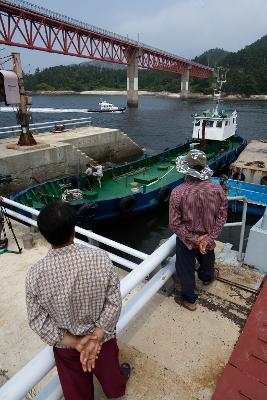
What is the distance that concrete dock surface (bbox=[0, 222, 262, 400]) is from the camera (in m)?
2.50

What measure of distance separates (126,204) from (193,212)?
8831 mm

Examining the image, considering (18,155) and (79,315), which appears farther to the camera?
(18,155)

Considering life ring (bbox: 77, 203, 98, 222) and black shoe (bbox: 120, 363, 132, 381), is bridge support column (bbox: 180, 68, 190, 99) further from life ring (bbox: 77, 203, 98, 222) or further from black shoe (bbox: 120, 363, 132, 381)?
black shoe (bbox: 120, 363, 132, 381)

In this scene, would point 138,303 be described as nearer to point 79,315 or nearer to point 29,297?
point 79,315

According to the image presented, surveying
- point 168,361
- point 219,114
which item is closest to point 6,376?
point 168,361

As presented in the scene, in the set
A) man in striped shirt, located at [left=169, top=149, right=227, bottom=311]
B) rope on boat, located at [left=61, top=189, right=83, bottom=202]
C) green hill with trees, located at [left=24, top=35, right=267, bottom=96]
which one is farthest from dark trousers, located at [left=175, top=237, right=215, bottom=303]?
green hill with trees, located at [left=24, top=35, right=267, bottom=96]

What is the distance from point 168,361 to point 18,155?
13.6 meters

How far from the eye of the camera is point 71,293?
1758 mm

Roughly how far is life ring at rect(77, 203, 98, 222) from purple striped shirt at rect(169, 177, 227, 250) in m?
7.86

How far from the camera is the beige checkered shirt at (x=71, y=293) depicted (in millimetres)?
1745

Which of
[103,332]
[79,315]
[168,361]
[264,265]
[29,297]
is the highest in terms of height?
[29,297]

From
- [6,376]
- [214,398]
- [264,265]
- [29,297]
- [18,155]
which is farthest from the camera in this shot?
[18,155]

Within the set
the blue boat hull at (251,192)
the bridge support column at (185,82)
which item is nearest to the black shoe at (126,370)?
the blue boat hull at (251,192)

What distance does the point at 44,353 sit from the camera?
1890 millimetres
